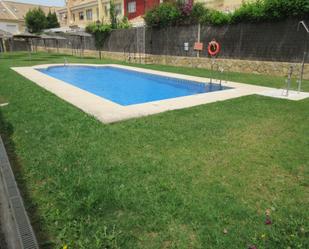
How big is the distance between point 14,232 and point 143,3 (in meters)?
28.6

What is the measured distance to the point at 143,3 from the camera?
27484 mm

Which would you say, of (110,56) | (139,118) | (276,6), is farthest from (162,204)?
(110,56)

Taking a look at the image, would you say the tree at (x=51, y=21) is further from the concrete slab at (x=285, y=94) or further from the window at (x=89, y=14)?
the concrete slab at (x=285, y=94)

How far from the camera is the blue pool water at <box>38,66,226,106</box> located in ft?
31.1

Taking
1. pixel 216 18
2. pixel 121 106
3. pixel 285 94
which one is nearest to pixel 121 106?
pixel 121 106

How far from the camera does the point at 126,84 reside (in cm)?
1207

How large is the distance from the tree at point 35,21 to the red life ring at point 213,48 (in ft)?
95.4

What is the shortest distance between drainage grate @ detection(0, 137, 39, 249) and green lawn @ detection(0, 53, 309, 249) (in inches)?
4.5

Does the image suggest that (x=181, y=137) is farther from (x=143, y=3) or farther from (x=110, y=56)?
(x=143, y=3)

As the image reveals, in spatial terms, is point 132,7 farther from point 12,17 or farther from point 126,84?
point 12,17

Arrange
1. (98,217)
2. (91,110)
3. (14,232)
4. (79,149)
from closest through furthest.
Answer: (14,232), (98,217), (79,149), (91,110)

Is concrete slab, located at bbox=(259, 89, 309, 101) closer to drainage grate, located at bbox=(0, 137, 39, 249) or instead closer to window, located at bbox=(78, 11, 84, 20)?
drainage grate, located at bbox=(0, 137, 39, 249)

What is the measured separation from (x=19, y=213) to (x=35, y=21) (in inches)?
1535

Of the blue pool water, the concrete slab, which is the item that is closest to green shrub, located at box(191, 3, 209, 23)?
the blue pool water
